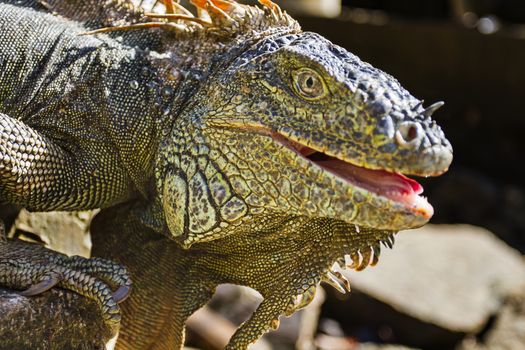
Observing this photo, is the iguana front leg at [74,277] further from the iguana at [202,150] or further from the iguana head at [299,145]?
the iguana head at [299,145]

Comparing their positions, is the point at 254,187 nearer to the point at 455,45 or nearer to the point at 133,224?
the point at 133,224

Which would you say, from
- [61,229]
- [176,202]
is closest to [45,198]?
[176,202]

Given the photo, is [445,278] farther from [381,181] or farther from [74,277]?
[74,277]

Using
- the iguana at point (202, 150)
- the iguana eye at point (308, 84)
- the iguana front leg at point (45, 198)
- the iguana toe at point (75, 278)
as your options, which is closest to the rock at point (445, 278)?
the iguana at point (202, 150)

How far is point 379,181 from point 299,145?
328 mm

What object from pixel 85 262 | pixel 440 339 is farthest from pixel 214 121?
pixel 440 339

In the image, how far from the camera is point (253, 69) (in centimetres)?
300

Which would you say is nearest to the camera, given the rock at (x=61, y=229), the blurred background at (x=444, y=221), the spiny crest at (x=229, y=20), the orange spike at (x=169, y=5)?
the spiny crest at (x=229, y=20)

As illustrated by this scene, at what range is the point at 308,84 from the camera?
2869 millimetres

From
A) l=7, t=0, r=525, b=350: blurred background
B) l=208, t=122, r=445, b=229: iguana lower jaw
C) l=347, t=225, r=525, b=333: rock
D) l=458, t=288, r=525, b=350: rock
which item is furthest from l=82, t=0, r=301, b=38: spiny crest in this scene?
l=458, t=288, r=525, b=350: rock

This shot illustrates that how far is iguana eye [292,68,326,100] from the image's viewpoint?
2848 mm

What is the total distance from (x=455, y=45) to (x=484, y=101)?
107 centimetres

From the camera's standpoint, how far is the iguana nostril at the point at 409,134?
2648mm

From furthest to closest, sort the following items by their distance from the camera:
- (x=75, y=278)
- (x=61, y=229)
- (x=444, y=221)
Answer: (x=444, y=221)
(x=61, y=229)
(x=75, y=278)
